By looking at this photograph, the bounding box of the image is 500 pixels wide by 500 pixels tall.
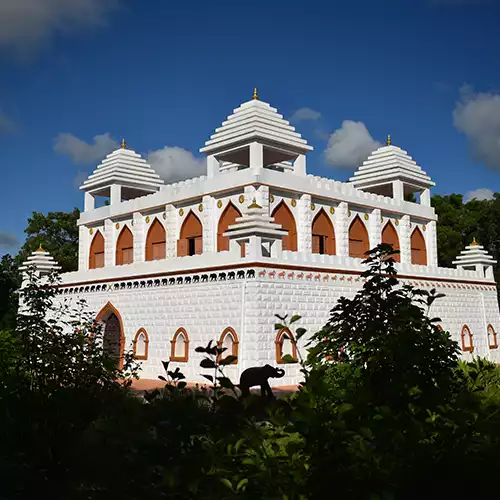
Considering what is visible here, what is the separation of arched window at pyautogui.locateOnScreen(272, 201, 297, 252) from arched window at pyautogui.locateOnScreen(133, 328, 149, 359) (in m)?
5.38

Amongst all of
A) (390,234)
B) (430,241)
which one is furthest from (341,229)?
(430,241)

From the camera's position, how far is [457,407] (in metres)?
3.34

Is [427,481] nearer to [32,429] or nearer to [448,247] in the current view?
[32,429]

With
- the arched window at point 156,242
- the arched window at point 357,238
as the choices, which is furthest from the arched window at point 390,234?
the arched window at point 156,242

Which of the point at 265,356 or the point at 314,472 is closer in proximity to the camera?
the point at 314,472

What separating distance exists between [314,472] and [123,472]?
3.29 ft

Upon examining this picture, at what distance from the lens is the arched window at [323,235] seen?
66.4ft

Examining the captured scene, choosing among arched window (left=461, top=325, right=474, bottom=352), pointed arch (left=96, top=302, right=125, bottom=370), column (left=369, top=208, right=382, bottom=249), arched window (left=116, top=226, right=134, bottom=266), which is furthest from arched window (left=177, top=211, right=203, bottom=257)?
arched window (left=461, top=325, right=474, bottom=352)

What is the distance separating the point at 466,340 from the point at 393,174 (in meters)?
7.07

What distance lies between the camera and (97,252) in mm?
24578

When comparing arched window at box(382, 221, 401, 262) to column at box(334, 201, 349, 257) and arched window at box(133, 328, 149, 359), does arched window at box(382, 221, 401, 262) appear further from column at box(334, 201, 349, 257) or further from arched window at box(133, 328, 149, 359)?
arched window at box(133, 328, 149, 359)

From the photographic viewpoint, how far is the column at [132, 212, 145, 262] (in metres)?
22.3

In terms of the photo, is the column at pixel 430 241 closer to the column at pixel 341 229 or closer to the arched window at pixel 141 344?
the column at pixel 341 229

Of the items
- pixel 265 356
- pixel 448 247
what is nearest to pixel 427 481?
pixel 265 356
